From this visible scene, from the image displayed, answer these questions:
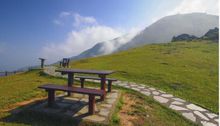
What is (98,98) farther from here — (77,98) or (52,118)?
(52,118)

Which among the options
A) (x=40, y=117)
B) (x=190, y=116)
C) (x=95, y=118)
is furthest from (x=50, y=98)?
(x=190, y=116)

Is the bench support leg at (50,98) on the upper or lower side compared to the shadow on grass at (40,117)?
upper

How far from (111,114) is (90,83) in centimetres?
655

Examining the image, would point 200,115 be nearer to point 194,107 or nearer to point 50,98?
point 194,107

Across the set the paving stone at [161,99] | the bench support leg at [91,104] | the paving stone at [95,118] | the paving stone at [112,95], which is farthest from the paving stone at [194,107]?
the bench support leg at [91,104]

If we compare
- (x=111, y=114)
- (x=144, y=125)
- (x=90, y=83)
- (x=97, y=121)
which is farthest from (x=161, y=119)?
(x=90, y=83)

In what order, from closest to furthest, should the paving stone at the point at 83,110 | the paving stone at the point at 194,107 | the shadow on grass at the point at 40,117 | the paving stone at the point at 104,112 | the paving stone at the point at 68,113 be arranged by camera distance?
the shadow on grass at the point at 40,117 → the paving stone at the point at 68,113 → the paving stone at the point at 104,112 → the paving stone at the point at 83,110 → the paving stone at the point at 194,107

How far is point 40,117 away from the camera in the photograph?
7.73 metres

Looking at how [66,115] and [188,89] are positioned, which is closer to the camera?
[66,115]

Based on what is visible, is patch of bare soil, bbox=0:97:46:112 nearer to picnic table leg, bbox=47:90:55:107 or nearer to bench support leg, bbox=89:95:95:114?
picnic table leg, bbox=47:90:55:107

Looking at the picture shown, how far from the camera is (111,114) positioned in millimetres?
8094

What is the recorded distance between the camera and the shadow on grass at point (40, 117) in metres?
7.29

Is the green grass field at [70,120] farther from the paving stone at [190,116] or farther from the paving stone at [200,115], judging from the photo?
the paving stone at [200,115]

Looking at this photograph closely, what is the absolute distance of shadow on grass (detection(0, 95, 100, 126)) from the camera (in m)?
7.29
